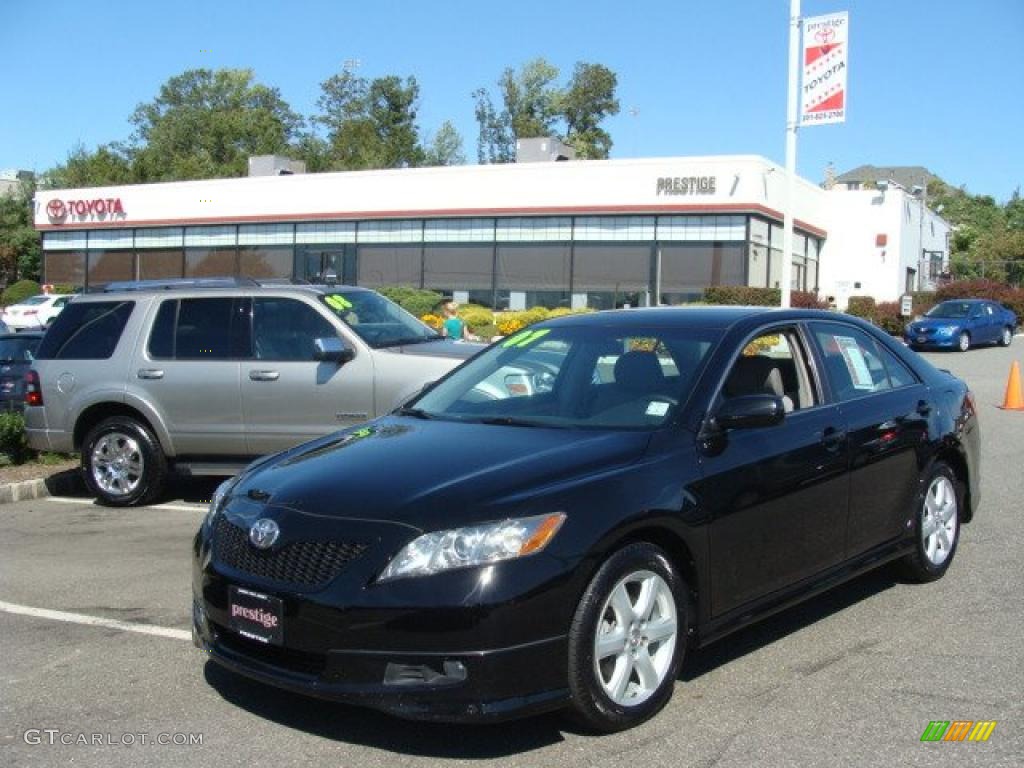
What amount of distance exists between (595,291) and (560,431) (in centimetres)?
3131

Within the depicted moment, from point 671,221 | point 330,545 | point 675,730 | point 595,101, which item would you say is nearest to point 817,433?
point 675,730

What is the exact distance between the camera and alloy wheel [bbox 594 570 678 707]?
13.6ft

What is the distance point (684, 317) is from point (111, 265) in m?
43.7

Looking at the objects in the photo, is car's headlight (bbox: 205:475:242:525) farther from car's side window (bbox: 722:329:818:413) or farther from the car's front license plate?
car's side window (bbox: 722:329:818:413)

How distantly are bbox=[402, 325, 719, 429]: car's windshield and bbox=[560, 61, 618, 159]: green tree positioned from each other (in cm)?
8332

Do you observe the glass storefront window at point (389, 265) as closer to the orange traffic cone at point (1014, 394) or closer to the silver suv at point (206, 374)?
the orange traffic cone at point (1014, 394)

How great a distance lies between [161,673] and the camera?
196 inches

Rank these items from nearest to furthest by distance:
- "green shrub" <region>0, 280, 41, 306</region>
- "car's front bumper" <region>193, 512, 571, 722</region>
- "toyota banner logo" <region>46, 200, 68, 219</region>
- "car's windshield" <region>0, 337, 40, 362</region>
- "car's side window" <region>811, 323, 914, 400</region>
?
"car's front bumper" <region>193, 512, 571, 722</region> → "car's side window" <region>811, 323, 914, 400</region> → "car's windshield" <region>0, 337, 40, 362</region> → "toyota banner logo" <region>46, 200, 68, 219</region> → "green shrub" <region>0, 280, 41, 306</region>

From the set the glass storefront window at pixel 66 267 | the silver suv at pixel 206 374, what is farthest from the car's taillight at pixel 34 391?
the glass storefront window at pixel 66 267

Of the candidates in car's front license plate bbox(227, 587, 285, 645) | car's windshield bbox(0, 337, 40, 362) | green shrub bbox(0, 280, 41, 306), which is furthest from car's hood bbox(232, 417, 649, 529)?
green shrub bbox(0, 280, 41, 306)

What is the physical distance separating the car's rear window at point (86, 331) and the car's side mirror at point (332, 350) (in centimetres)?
194

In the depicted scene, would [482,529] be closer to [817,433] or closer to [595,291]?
[817,433]

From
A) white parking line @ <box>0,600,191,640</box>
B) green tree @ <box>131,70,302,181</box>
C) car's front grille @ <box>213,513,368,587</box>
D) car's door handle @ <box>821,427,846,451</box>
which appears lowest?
white parking line @ <box>0,600,191,640</box>

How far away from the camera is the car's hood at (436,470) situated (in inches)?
158
